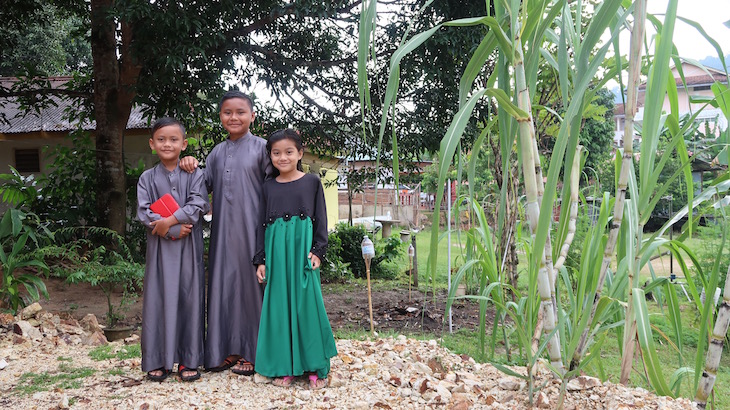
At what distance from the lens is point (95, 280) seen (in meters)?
3.81

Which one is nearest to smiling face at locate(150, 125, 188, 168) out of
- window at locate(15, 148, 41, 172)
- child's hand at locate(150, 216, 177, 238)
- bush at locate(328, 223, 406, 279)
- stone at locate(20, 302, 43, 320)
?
child's hand at locate(150, 216, 177, 238)

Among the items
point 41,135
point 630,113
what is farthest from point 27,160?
point 630,113

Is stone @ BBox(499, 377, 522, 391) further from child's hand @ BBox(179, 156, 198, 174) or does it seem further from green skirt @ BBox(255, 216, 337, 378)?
child's hand @ BBox(179, 156, 198, 174)

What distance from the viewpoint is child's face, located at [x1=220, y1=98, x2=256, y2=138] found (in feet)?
9.10

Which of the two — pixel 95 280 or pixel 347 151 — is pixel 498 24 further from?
pixel 347 151

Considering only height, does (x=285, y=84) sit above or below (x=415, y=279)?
above

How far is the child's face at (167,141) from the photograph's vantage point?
2.72m

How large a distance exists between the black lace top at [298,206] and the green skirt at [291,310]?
0.03m

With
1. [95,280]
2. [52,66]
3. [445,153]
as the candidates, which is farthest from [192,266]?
[52,66]

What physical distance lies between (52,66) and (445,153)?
45.8ft

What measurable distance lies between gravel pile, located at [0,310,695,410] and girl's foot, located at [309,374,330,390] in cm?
3

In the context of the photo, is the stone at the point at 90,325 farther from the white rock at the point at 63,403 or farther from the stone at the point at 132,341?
the white rock at the point at 63,403

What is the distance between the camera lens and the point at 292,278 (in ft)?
8.64

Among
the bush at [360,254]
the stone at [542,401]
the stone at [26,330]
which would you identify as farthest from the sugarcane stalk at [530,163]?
the bush at [360,254]
